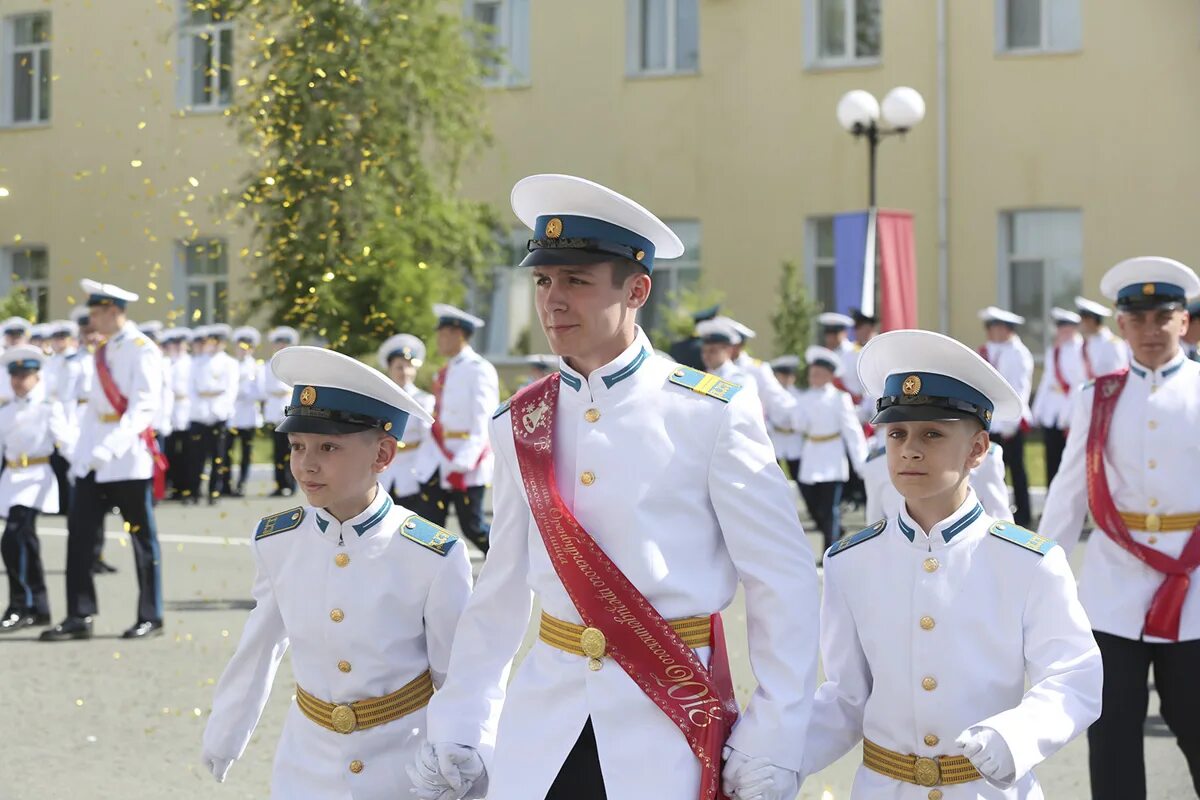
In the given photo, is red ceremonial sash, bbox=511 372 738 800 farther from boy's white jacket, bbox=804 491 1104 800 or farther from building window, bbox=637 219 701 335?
building window, bbox=637 219 701 335

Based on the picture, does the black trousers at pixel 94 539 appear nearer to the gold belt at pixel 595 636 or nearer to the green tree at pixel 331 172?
the green tree at pixel 331 172

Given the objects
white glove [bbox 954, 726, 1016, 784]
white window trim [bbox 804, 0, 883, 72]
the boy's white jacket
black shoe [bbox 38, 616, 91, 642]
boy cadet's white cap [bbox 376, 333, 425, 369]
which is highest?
white window trim [bbox 804, 0, 883, 72]

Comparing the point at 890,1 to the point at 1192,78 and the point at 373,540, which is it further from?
the point at 373,540

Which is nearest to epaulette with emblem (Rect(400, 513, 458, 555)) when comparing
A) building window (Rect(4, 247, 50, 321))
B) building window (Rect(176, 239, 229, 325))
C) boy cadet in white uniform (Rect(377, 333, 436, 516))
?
building window (Rect(176, 239, 229, 325))

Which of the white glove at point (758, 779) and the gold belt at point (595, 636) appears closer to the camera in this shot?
the white glove at point (758, 779)

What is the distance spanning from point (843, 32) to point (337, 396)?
73.9 feet

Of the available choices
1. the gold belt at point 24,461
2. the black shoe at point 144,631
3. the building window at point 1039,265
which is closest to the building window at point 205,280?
the gold belt at point 24,461

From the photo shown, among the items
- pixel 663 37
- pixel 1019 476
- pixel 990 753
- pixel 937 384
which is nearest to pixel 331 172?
pixel 937 384

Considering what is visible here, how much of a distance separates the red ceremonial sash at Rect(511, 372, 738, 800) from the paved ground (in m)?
2.93

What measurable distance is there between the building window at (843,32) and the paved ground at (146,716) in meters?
15.8

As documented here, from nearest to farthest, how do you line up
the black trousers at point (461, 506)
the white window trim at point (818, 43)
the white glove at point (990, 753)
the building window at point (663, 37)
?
the white glove at point (990, 753)
the black trousers at point (461, 506)
the white window trim at point (818, 43)
the building window at point (663, 37)

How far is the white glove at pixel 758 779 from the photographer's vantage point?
3.48 m

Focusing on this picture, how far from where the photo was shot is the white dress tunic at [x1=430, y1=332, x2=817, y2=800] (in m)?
3.61

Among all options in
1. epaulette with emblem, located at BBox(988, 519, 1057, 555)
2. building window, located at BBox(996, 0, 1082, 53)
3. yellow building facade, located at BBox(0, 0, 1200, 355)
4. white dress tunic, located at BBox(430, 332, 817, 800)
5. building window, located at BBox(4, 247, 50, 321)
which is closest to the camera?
white dress tunic, located at BBox(430, 332, 817, 800)
